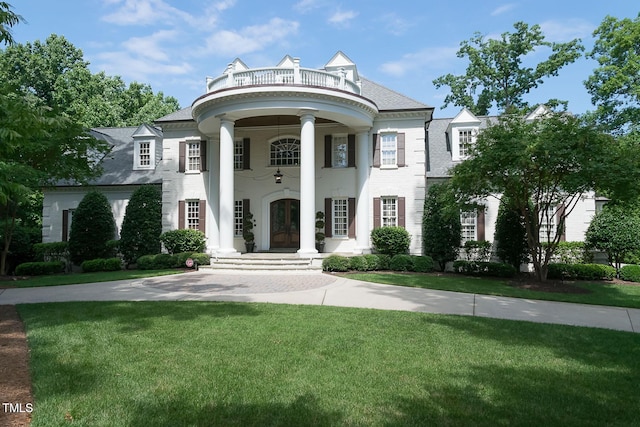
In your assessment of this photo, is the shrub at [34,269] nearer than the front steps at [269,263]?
No

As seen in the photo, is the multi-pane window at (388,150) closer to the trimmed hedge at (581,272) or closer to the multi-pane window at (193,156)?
the trimmed hedge at (581,272)

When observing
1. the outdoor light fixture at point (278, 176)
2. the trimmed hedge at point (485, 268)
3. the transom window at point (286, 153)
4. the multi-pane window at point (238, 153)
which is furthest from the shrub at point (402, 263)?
the multi-pane window at point (238, 153)

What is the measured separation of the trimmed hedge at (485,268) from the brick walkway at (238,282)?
18.5 ft

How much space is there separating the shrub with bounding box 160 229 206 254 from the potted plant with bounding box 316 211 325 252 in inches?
213

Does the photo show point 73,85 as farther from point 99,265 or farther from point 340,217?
point 340,217

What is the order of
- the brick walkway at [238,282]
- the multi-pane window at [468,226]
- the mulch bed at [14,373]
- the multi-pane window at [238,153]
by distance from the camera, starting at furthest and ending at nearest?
the multi-pane window at [238,153], the multi-pane window at [468,226], the brick walkway at [238,282], the mulch bed at [14,373]

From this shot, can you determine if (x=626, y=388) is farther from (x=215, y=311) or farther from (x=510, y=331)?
(x=215, y=311)

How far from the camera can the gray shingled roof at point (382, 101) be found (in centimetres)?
1864

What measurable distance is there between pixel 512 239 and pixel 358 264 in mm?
6356

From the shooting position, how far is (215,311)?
26.8 feet

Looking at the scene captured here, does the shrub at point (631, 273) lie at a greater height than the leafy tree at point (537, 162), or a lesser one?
lesser

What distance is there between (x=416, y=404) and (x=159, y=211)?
18333 mm

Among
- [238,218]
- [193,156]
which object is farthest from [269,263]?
[193,156]

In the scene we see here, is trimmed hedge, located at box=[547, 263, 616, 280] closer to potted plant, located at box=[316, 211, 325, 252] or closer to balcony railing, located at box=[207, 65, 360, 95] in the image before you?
potted plant, located at box=[316, 211, 325, 252]
